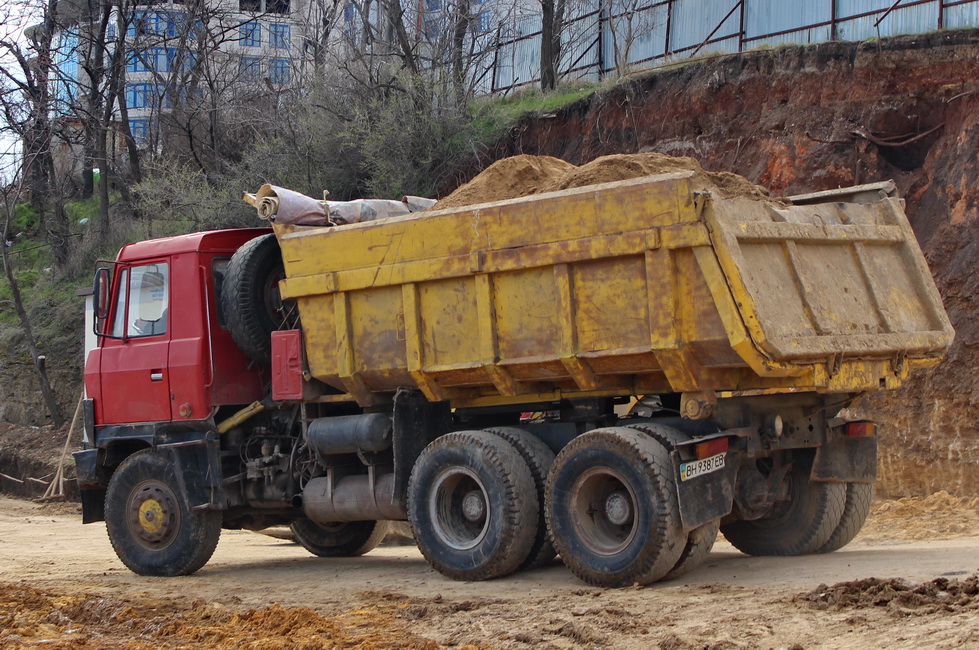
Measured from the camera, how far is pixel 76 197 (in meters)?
31.8

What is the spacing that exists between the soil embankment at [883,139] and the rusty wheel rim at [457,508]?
240 inches

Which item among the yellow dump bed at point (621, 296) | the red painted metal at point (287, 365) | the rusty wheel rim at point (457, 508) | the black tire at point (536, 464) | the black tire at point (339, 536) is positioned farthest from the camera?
the black tire at point (339, 536)

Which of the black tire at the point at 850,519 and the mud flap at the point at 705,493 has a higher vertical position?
the mud flap at the point at 705,493

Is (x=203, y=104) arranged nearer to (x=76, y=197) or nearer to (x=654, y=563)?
(x=76, y=197)

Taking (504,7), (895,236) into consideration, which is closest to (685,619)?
(895,236)

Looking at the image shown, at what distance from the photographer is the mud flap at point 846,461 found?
8.81 meters

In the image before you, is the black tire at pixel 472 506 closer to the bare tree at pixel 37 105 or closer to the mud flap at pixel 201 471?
the mud flap at pixel 201 471

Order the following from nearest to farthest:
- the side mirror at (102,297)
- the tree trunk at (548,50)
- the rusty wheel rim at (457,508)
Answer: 1. the rusty wheel rim at (457,508)
2. the side mirror at (102,297)
3. the tree trunk at (548,50)

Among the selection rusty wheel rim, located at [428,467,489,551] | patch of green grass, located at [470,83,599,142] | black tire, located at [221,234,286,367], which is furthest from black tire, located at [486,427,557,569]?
patch of green grass, located at [470,83,599,142]

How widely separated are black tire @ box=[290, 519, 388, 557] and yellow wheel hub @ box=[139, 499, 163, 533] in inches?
62.5

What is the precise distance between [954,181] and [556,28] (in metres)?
10.9

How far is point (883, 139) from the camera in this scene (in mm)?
15133

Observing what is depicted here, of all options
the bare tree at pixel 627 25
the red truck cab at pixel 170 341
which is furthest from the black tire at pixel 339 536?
the bare tree at pixel 627 25

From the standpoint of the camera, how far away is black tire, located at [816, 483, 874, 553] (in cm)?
918
